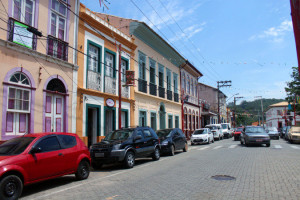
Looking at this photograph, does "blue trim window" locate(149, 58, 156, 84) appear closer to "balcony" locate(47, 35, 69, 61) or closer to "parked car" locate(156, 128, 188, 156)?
"parked car" locate(156, 128, 188, 156)

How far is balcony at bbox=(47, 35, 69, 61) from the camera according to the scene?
39.5ft

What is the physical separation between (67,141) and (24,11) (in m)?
6.82

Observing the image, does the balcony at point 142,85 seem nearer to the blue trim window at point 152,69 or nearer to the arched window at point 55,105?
the blue trim window at point 152,69

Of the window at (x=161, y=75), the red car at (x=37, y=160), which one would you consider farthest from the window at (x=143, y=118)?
the red car at (x=37, y=160)

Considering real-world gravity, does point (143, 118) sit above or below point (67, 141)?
above

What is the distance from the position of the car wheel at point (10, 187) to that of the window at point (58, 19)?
28.6 ft

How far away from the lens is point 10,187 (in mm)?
5492

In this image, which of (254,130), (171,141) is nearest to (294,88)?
(254,130)

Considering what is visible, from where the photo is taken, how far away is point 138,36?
21.0 meters

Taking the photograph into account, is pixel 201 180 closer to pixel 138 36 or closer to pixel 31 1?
pixel 31 1

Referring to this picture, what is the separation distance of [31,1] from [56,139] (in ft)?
24.5

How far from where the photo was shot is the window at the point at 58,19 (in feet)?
40.9

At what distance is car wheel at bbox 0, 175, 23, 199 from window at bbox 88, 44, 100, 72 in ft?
33.3

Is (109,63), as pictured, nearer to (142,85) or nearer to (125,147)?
(142,85)
